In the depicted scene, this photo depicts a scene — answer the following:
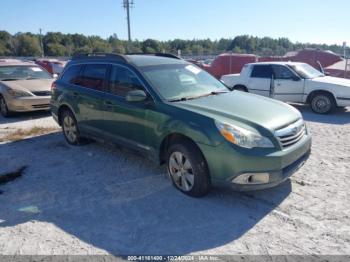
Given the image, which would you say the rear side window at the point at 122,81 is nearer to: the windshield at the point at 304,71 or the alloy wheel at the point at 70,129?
the alloy wheel at the point at 70,129

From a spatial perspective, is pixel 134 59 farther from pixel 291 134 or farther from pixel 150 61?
pixel 291 134

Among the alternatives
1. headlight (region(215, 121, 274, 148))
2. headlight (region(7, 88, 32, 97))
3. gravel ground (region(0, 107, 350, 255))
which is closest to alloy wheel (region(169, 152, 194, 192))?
gravel ground (region(0, 107, 350, 255))

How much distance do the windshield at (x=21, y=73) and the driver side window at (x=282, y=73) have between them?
24.1 feet

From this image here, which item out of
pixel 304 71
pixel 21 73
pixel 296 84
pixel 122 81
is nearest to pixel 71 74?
pixel 122 81

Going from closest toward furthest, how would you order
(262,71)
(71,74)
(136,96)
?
1. (136,96)
2. (71,74)
3. (262,71)

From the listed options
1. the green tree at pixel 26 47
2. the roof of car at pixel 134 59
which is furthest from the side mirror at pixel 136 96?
the green tree at pixel 26 47

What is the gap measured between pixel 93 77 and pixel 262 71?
22.2 ft

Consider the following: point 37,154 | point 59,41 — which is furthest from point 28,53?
point 37,154

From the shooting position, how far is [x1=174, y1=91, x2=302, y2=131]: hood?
385 cm

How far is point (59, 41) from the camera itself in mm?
93125

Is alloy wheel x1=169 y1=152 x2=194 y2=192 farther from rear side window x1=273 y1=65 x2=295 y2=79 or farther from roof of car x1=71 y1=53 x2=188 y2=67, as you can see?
rear side window x1=273 y1=65 x2=295 y2=79

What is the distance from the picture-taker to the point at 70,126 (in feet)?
21.0

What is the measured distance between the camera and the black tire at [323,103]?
9383 millimetres

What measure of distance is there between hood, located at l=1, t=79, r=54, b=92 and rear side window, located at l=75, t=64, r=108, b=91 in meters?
3.96
